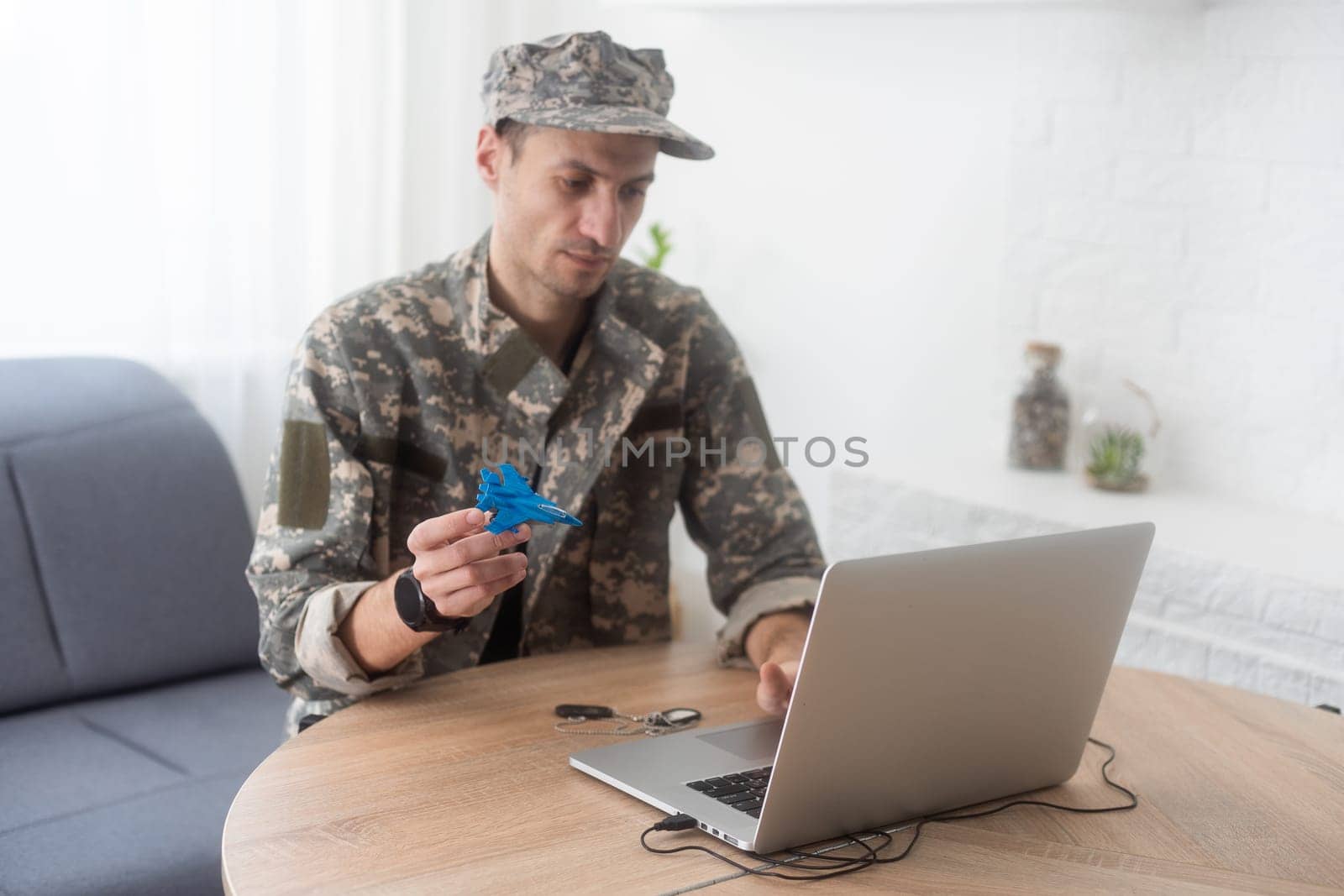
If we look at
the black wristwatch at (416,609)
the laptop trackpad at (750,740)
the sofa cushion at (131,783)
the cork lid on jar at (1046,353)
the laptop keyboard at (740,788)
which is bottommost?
the sofa cushion at (131,783)

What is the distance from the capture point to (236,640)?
238cm

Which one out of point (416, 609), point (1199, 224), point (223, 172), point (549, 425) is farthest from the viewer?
point (223, 172)

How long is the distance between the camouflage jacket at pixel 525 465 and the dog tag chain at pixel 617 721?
0.20 meters

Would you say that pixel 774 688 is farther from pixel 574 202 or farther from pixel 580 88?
pixel 580 88

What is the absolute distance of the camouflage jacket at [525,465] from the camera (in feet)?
5.09

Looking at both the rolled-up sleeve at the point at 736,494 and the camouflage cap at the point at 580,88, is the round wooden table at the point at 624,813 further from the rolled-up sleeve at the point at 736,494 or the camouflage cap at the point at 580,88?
the camouflage cap at the point at 580,88

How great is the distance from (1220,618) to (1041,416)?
0.57 meters

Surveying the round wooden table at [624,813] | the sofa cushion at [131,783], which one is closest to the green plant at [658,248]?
the sofa cushion at [131,783]

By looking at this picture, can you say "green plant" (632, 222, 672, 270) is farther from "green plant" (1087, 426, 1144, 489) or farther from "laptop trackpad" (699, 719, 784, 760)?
"laptop trackpad" (699, 719, 784, 760)

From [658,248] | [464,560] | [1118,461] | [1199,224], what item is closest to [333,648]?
[464,560]

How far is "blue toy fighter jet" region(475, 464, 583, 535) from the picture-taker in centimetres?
123

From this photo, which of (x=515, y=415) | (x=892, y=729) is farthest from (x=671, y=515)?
(x=892, y=729)

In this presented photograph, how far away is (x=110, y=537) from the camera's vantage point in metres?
2.26

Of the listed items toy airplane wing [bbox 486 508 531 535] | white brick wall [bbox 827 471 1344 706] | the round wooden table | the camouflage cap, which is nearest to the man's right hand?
toy airplane wing [bbox 486 508 531 535]
